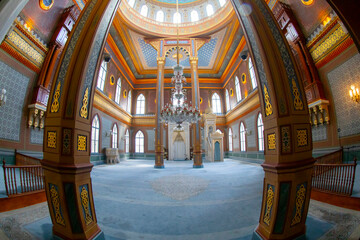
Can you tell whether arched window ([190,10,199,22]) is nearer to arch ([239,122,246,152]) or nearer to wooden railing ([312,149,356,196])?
arch ([239,122,246,152])

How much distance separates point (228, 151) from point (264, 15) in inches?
650

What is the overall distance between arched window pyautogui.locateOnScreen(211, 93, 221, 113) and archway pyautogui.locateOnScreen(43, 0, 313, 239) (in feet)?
53.9

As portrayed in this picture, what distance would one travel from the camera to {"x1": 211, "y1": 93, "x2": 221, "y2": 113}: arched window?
60.8ft

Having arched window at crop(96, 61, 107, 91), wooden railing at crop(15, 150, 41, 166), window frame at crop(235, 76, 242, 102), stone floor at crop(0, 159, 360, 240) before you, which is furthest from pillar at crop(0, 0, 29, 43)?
window frame at crop(235, 76, 242, 102)

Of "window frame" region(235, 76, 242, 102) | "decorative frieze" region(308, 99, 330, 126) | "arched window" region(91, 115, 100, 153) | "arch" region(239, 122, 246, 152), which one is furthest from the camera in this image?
"window frame" region(235, 76, 242, 102)

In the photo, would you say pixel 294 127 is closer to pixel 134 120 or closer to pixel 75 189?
pixel 75 189

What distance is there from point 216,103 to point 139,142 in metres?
9.87

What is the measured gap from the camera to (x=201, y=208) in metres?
3.13

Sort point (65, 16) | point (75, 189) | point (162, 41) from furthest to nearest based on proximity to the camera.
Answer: point (162, 41)
point (65, 16)
point (75, 189)

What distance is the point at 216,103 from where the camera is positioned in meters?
18.7

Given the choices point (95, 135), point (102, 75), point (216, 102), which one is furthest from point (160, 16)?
point (95, 135)

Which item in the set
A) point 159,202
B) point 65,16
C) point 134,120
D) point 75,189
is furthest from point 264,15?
point 134,120

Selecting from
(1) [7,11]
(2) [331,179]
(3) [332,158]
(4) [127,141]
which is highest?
(1) [7,11]

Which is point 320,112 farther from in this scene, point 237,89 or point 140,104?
point 140,104
